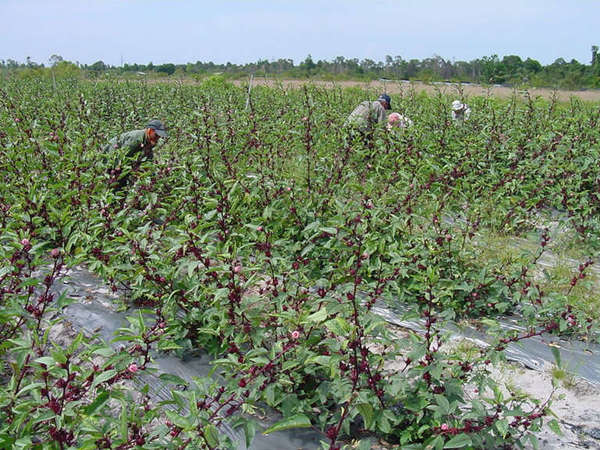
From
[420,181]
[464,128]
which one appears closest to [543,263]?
[420,181]

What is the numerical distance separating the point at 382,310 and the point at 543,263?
→ 1.76 meters

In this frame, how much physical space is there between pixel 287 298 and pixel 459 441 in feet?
3.41

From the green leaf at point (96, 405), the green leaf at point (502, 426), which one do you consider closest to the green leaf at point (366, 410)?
the green leaf at point (502, 426)

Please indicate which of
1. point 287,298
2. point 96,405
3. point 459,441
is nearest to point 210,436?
point 96,405

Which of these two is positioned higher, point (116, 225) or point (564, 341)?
point (116, 225)

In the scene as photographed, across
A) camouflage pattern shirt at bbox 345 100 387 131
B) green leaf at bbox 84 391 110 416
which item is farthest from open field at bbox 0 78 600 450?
camouflage pattern shirt at bbox 345 100 387 131

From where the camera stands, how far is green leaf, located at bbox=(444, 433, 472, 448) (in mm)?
1696

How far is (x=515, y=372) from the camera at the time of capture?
2684 mm

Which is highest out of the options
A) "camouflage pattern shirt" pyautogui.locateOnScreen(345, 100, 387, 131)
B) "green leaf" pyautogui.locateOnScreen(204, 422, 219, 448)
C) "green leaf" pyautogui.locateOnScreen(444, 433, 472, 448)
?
"camouflage pattern shirt" pyautogui.locateOnScreen(345, 100, 387, 131)

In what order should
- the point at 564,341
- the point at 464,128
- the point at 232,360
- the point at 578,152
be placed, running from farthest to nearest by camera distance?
1. the point at 464,128
2. the point at 578,152
3. the point at 564,341
4. the point at 232,360

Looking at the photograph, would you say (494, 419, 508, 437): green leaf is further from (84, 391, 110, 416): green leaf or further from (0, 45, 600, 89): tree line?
(0, 45, 600, 89): tree line

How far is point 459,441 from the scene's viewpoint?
171cm

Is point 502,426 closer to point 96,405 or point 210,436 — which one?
point 210,436

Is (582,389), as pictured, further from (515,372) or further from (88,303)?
(88,303)
